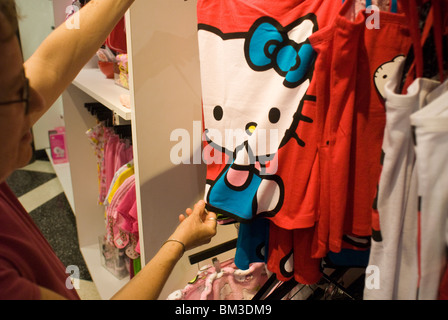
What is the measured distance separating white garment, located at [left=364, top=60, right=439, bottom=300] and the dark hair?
473mm

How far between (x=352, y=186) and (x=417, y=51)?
252mm

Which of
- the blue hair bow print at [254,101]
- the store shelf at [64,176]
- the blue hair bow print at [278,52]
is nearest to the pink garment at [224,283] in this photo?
the blue hair bow print at [254,101]

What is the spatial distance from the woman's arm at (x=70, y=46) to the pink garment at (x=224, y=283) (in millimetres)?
594

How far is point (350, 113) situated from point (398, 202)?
6.5 inches

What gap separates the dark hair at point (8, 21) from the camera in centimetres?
38

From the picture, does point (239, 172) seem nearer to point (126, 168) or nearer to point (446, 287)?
point (446, 287)

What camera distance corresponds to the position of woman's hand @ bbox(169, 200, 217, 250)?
71 cm

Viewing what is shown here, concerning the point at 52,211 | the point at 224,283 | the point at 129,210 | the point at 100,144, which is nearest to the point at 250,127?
the point at 224,283

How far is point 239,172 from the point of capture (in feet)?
2.24

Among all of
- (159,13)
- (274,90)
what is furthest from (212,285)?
(159,13)

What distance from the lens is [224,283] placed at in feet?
3.22

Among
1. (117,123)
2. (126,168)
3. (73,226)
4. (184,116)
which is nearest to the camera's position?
(184,116)

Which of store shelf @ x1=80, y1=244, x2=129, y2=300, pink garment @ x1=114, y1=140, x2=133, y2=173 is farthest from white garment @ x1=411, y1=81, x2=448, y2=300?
store shelf @ x1=80, y1=244, x2=129, y2=300

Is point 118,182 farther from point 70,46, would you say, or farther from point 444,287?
point 444,287
